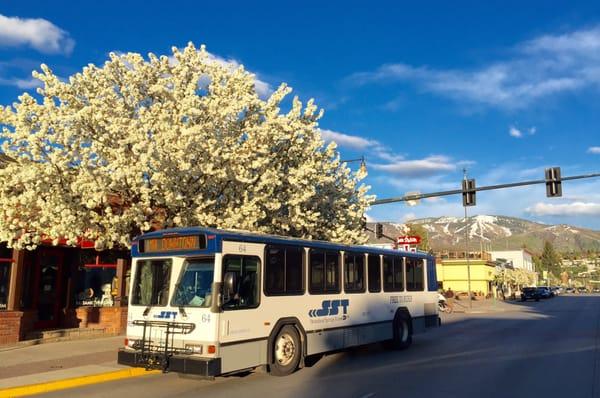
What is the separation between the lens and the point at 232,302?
952 centimetres

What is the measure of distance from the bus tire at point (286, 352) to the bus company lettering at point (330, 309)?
716mm

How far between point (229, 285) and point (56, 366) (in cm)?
499

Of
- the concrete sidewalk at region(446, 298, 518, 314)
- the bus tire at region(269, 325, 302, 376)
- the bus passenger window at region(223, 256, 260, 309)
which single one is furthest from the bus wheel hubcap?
the concrete sidewalk at region(446, 298, 518, 314)

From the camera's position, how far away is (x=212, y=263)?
31.1 ft

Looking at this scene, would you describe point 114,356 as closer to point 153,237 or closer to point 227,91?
point 153,237

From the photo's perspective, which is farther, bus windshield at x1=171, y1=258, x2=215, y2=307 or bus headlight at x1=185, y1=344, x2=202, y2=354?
bus windshield at x1=171, y1=258, x2=215, y2=307

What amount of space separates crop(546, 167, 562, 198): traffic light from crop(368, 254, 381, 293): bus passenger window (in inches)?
423

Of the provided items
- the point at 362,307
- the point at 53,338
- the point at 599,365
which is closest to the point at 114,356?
the point at 53,338

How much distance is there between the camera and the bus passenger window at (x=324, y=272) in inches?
464

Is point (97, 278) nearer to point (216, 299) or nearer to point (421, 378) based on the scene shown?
point (216, 299)

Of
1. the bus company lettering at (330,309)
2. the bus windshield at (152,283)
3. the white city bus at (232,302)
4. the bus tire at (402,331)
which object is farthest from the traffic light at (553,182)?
the bus windshield at (152,283)

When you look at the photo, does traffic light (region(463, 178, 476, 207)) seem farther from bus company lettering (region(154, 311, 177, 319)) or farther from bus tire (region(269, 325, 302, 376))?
bus company lettering (region(154, 311, 177, 319))

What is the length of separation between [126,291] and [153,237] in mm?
8834

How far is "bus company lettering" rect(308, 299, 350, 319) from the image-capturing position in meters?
11.7
